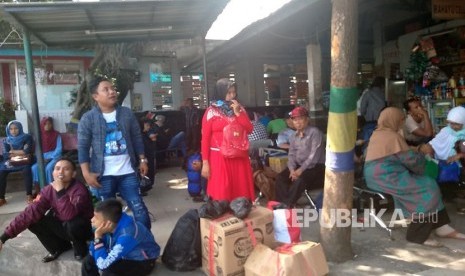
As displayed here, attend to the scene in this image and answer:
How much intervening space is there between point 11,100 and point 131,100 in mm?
3880

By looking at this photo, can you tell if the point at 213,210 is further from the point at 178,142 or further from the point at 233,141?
the point at 178,142

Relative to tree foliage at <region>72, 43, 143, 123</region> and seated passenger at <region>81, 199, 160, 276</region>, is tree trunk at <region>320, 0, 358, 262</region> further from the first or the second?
tree foliage at <region>72, 43, 143, 123</region>

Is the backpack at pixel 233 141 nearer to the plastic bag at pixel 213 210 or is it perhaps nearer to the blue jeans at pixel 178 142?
the plastic bag at pixel 213 210

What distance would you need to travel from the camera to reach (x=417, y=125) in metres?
5.57

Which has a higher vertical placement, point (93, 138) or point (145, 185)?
point (93, 138)

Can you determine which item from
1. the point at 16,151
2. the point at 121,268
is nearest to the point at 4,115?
the point at 16,151

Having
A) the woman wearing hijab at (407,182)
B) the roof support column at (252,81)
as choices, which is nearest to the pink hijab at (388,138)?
the woman wearing hijab at (407,182)

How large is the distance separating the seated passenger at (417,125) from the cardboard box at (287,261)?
10.6 feet

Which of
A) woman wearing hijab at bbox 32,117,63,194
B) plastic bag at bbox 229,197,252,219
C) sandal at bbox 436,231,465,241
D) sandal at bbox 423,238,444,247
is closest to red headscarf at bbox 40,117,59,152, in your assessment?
woman wearing hijab at bbox 32,117,63,194

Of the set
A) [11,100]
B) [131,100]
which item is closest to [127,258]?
[131,100]

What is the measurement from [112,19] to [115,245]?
3.37 m

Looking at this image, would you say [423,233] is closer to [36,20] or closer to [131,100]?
[36,20]

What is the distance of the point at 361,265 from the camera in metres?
3.38

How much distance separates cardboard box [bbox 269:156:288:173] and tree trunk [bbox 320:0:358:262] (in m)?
2.17
